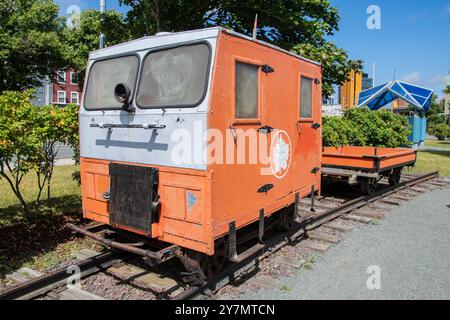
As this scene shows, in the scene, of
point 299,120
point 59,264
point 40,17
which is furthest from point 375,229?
point 40,17

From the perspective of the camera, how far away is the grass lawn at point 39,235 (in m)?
5.32

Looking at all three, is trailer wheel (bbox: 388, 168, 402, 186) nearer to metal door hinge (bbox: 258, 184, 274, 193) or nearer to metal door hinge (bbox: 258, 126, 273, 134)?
metal door hinge (bbox: 258, 184, 274, 193)

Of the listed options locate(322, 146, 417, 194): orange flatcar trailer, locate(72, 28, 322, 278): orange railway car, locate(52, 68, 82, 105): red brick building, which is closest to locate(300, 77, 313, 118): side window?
locate(72, 28, 322, 278): orange railway car

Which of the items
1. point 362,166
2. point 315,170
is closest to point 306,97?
point 315,170

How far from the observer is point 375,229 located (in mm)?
7367

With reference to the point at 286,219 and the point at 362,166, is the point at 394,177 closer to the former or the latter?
the point at 362,166

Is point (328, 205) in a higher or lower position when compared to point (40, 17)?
lower

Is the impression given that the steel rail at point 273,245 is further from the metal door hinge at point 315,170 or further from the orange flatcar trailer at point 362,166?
the metal door hinge at point 315,170

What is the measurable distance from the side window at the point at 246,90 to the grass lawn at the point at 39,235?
326 cm

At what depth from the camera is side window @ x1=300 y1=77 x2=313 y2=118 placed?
20.2 feet

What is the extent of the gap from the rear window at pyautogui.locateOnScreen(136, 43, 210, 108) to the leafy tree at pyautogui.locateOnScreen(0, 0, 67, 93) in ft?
85.9

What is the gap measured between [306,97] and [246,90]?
2.04 metres
